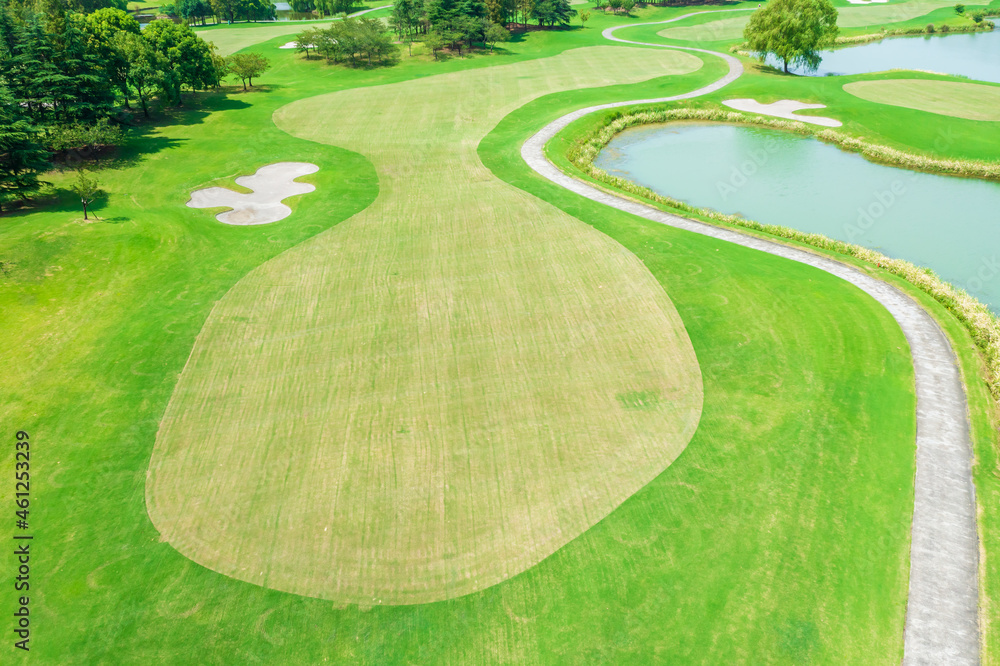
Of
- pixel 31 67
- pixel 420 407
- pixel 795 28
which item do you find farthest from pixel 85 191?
pixel 795 28

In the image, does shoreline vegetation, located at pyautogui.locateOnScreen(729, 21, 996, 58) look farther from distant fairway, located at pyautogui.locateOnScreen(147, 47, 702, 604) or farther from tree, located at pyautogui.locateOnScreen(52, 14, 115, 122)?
tree, located at pyautogui.locateOnScreen(52, 14, 115, 122)

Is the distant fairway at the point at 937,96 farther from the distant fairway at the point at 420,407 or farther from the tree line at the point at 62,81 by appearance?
the tree line at the point at 62,81

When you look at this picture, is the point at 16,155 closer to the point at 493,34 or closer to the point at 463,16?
the point at 463,16

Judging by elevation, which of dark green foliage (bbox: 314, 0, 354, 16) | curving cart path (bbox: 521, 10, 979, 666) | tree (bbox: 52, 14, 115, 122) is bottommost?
curving cart path (bbox: 521, 10, 979, 666)

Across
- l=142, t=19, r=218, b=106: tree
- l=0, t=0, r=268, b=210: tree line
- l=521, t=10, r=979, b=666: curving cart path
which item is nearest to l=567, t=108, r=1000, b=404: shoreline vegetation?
l=521, t=10, r=979, b=666: curving cart path

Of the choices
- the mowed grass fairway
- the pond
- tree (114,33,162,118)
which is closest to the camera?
tree (114,33,162,118)

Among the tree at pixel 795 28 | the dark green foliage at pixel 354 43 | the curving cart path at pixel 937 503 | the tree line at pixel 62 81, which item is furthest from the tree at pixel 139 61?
the tree at pixel 795 28
